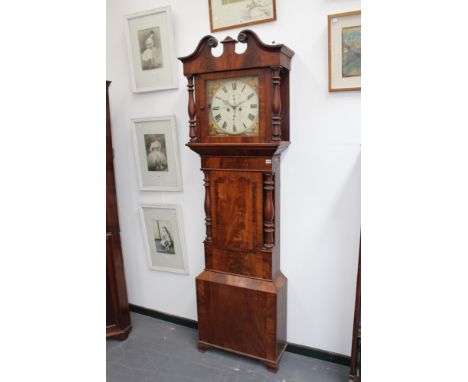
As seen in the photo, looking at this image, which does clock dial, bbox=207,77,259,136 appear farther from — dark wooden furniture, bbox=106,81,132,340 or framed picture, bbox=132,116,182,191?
dark wooden furniture, bbox=106,81,132,340

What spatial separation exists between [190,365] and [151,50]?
210 centimetres

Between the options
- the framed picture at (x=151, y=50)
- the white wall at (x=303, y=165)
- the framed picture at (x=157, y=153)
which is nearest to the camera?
the white wall at (x=303, y=165)

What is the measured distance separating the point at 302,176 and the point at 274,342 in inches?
39.7

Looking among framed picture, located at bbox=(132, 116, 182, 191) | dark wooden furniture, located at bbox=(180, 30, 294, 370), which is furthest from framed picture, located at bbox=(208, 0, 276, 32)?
framed picture, located at bbox=(132, 116, 182, 191)

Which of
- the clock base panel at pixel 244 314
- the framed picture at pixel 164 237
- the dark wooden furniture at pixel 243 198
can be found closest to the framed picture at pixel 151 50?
the dark wooden furniture at pixel 243 198

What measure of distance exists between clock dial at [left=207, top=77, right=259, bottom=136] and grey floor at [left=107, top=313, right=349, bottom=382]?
4.77ft

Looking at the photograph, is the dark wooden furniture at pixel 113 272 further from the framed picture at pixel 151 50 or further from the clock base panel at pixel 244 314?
the clock base panel at pixel 244 314

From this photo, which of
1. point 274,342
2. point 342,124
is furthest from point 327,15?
point 274,342

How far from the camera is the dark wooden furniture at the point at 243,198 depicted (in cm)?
169

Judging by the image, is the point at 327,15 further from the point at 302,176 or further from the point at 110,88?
the point at 110,88

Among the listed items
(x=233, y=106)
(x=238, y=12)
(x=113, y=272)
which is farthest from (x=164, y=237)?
(x=238, y=12)

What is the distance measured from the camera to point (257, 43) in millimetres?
1614

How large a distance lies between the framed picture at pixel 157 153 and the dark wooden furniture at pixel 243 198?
0.39 metres

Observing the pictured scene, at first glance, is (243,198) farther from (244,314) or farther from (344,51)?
(344,51)
